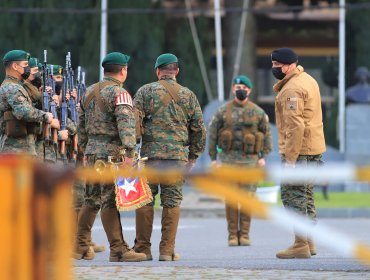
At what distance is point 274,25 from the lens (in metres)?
29.8

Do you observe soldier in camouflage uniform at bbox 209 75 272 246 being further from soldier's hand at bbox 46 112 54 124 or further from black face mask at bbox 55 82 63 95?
soldier's hand at bbox 46 112 54 124

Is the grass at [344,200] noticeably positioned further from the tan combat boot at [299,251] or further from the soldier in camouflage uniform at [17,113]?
the soldier in camouflage uniform at [17,113]

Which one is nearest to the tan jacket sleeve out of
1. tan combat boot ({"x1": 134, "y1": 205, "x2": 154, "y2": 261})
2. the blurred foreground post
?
tan combat boot ({"x1": 134, "y1": 205, "x2": 154, "y2": 261})

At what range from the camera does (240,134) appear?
14367mm

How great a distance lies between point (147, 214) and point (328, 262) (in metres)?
1.61

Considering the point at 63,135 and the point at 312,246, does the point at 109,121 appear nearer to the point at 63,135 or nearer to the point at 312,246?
the point at 63,135

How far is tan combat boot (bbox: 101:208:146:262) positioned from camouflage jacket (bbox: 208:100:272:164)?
133 inches

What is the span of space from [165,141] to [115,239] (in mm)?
925

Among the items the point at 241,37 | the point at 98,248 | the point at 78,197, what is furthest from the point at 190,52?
the point at 78,197

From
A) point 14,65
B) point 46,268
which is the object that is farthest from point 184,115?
point 46,268

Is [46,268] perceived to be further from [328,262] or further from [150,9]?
[150,9]

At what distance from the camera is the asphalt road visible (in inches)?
402

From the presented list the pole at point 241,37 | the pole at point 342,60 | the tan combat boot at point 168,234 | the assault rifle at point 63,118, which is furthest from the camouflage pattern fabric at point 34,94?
the pole at point 241,37

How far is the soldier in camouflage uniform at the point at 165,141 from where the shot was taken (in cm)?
1143
